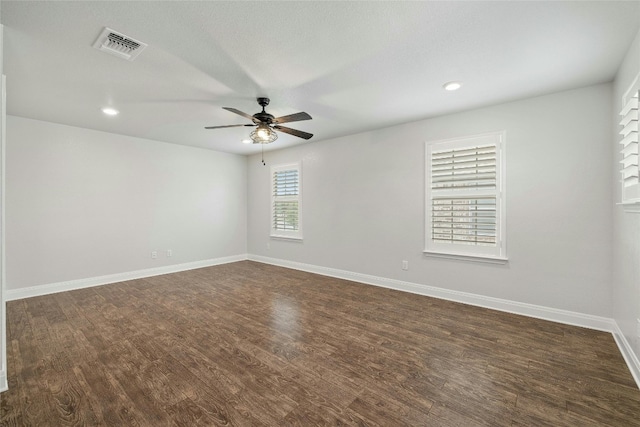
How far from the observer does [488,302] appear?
11.6 feet

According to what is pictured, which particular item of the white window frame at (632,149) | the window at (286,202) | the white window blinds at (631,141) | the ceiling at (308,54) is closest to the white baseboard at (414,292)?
the window at (286,202)

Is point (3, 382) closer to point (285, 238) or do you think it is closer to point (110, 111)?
point (110, 111)

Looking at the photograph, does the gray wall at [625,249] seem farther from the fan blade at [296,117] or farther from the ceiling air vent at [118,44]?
the ceiling air vent at [118,44]

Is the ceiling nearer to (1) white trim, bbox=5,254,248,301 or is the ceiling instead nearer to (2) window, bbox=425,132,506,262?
(2) window, bbox=425,132,506,262

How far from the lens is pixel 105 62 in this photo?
2.46 m

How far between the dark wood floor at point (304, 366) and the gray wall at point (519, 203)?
1.48 ft

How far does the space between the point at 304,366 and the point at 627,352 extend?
104 inches

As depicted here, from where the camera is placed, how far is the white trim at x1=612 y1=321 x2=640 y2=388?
6.75 ft

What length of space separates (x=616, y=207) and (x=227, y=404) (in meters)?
3.79

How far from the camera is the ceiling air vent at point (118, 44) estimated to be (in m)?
2.07

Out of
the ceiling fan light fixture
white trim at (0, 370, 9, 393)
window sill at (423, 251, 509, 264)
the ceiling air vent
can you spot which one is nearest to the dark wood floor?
white trim at (0, 370, 9, 393)

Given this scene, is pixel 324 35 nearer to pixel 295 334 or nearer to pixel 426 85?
pixel 426 85

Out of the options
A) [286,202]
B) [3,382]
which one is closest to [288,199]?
[286,202]

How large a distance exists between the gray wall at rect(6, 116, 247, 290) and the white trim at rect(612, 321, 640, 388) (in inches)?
248
